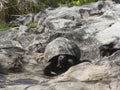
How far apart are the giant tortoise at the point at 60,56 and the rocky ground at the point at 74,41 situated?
24 cm

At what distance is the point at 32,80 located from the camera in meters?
7.72

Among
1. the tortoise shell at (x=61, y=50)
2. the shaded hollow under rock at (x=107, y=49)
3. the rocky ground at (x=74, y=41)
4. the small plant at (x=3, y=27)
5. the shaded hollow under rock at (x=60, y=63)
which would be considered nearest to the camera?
the rocky ground at (x=74, y=41)

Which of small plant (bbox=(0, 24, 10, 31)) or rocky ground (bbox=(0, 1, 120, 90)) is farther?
small plant (bbox=(0, 24, 10, 31))

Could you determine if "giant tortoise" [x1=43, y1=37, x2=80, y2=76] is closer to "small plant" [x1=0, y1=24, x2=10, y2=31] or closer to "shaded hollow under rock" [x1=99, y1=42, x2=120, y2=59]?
"shaded hollow under rock" [x1=99, y1=42, x2=120, y2=59]

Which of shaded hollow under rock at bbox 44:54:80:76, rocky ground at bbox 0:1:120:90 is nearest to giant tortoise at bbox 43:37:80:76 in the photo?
shaded hollow under rock at bbox 44:54:80:76

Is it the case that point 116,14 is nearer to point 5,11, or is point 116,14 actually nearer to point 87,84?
point 5,11

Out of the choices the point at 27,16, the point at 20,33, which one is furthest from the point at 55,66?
the point at 27,16

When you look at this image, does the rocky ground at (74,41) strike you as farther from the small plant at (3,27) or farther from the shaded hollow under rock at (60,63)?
the small plant at (3,27)

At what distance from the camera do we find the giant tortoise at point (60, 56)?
29.2 feet

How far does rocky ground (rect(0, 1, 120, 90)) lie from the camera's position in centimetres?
691

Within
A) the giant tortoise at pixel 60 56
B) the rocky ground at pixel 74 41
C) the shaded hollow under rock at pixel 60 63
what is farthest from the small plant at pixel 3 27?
the shaded hollow under rock at pixel 60 63

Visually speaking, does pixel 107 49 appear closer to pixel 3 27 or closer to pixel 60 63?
pixel 60 63

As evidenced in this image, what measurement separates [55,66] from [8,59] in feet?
3.70

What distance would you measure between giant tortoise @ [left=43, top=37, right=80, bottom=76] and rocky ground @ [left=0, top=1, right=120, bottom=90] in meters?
0.24
